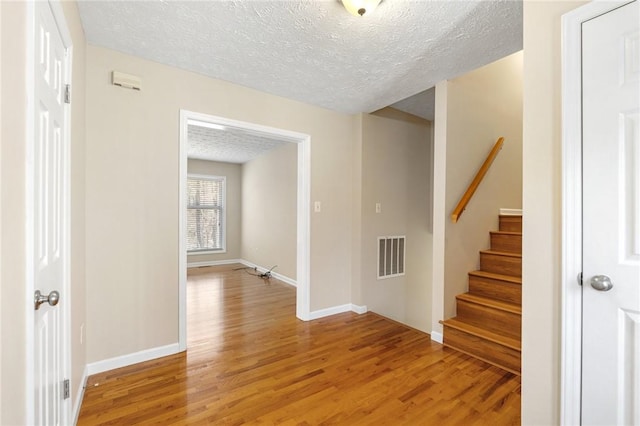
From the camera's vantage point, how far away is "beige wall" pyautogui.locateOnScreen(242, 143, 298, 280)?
5168 mm

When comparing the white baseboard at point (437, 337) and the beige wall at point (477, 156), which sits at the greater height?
the beige wall at point (477, 156)

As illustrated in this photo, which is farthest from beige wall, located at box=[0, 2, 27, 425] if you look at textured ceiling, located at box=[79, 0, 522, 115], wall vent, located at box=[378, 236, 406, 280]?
wall vent, located at box=[378, 236, 406, 280]

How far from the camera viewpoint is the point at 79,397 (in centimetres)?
185

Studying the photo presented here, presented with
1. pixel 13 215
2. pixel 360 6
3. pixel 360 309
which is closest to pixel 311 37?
pixel 360 6

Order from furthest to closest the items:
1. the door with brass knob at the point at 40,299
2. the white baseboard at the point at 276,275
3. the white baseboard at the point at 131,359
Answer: the white baseboard at the point at 276,275
the white baseboard at the point at 131,359
the door with brass knob at the point at 40,299

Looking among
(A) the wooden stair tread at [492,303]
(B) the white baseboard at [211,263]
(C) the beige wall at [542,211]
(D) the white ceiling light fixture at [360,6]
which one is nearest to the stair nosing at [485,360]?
(A) the wooden stair tread at [492,303]

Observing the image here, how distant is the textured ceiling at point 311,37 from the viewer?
69.7 inches

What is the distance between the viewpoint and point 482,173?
3031 millimetres

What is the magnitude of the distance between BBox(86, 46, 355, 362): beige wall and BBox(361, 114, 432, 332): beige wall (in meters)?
1.70

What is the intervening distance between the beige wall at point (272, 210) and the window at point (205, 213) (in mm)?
559

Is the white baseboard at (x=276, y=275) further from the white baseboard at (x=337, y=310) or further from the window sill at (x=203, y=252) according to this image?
the white baseboard at (x=337, y=310)

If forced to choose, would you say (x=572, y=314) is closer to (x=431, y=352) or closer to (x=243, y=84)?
(x=431, y=352)

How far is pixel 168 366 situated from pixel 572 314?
2668 mm

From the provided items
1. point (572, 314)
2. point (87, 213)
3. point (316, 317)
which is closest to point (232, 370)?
point (316, 317)
